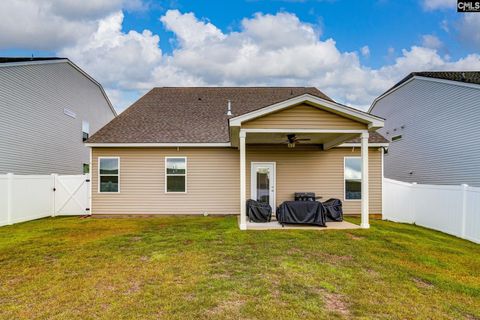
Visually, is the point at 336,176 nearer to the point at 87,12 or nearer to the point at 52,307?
the point at 52,307

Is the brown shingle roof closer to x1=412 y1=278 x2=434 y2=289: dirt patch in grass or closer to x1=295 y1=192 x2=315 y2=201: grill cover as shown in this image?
x1=295 y1=192 x2=315 y2=201: grill cover

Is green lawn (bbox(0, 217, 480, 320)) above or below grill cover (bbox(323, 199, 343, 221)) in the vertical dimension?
below

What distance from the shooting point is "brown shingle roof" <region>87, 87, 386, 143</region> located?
11.6 metres

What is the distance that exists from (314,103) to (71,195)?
996cm

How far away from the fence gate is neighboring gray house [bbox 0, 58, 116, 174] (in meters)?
2.27

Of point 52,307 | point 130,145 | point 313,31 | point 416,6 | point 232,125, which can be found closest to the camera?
point 52,307

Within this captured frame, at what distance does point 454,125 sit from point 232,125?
34.9ft

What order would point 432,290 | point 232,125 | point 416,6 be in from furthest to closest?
point 416,6
point 232,125
point 432,290

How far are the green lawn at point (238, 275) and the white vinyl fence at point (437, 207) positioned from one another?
627 millimetres

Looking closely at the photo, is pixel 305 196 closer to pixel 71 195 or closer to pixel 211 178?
pixel 211 178

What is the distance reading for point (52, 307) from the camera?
3666 mm

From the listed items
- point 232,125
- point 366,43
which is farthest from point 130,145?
point 366,43

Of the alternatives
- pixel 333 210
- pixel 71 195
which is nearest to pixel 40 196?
pixel 71 195

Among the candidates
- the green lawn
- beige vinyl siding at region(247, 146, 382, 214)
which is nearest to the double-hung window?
the green lawn
